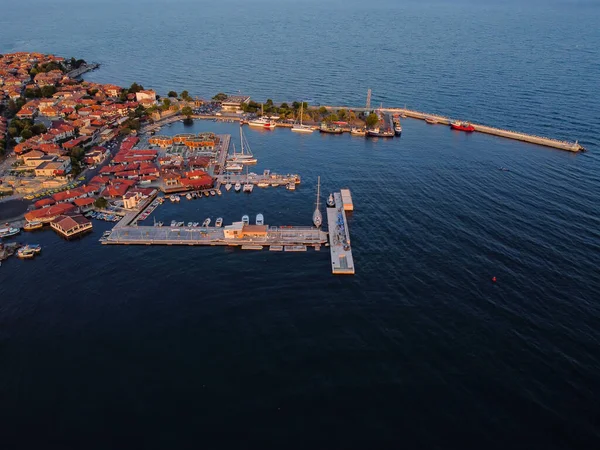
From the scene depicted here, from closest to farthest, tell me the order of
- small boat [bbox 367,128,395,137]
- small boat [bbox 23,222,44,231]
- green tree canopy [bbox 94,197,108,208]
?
small boat [bbox 23,222,44,231]
green tree canopy [bbox 94,197,108,208]
small boat [bbox 367,128,395,137]

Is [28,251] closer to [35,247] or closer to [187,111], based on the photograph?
[35,247]

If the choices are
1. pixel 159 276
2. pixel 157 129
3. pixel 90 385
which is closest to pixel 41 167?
Answer: pixel 157 129

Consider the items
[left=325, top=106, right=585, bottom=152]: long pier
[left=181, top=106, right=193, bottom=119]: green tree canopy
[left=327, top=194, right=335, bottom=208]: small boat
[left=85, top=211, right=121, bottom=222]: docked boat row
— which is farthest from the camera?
[left=181, top=106, right=193, bottom=119]: green tree canopy

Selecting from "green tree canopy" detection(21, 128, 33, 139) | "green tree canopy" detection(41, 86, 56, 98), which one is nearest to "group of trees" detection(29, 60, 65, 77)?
A: "green tree canopy" detection(41, 86, 56, 98)

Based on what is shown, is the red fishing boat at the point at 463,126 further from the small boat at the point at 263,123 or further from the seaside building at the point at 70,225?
the seaside building at the point at 70,225

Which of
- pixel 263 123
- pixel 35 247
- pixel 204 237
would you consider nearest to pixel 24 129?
pixel 35 247

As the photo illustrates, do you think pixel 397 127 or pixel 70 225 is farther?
pixel 397 127

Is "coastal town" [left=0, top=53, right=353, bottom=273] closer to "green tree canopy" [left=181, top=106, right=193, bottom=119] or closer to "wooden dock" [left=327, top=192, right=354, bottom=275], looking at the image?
"green tree canopy" [left=181, top=106, right=193, bottom=119]
